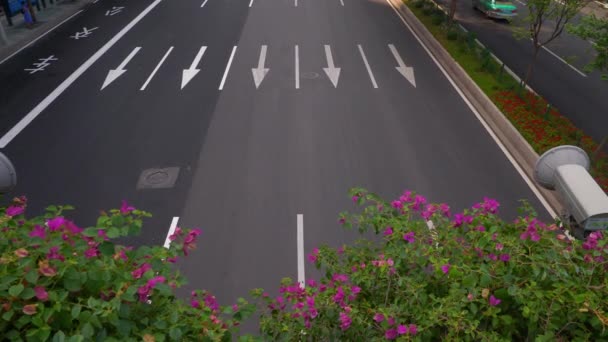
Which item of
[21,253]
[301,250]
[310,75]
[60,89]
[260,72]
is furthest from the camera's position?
[260,72]

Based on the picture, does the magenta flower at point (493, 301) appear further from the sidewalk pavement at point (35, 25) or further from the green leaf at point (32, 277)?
the sidewalk pavement at point (35, 25)

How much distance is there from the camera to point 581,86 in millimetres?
18094

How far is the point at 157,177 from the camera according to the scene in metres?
12.2

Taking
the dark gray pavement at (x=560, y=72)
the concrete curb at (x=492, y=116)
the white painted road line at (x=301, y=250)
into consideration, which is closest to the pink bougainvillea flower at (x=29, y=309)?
the white painted road line at (x=301, y=250)

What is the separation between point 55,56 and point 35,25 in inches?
213

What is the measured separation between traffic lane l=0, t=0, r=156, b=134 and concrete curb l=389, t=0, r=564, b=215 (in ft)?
53.8

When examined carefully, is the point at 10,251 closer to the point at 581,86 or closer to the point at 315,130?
the point at 315,130

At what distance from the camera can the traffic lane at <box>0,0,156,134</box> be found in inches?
633

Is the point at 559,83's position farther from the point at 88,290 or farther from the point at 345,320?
the point at 88,290

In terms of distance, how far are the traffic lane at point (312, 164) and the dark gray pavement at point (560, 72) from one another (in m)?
4.01

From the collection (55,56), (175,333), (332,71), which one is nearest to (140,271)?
(175,333)

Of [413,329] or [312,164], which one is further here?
[312,164]

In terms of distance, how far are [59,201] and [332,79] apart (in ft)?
36.6

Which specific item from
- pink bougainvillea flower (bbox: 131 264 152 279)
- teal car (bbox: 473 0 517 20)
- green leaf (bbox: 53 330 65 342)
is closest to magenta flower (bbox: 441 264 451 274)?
pink bougainvillea flower (bbox: 131 264 152 279)
